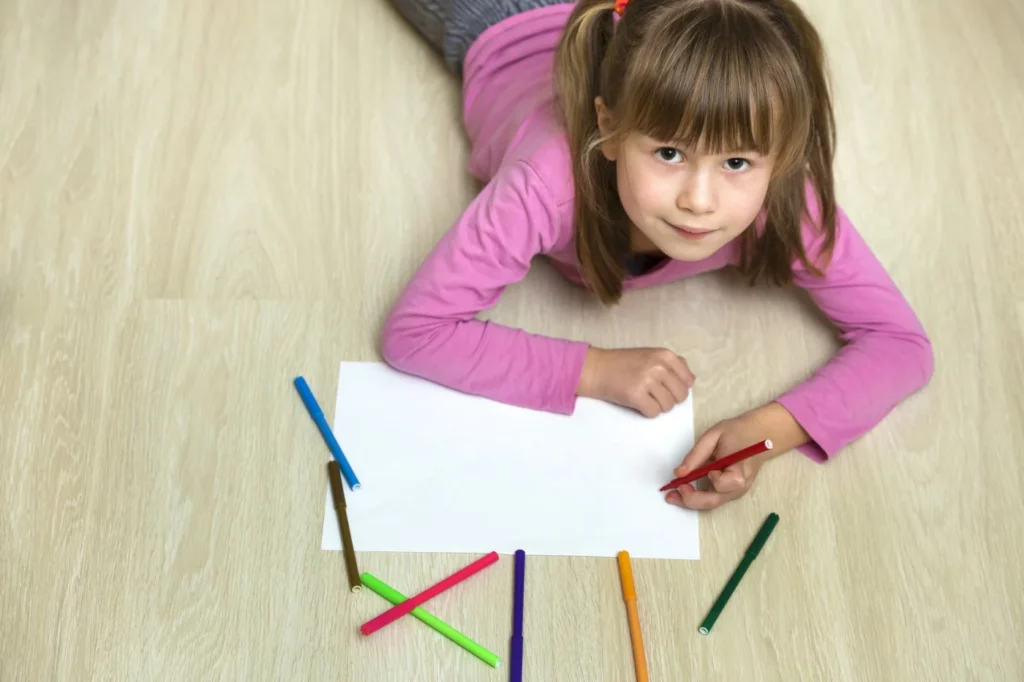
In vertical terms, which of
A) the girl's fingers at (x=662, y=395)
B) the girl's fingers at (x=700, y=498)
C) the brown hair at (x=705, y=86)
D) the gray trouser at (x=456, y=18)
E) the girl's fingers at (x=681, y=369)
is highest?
the brown hair at (x=705, y=86)

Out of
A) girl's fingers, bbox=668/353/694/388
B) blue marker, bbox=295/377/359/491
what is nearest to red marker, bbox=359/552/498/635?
blue marker, bbox=295/377/359/491

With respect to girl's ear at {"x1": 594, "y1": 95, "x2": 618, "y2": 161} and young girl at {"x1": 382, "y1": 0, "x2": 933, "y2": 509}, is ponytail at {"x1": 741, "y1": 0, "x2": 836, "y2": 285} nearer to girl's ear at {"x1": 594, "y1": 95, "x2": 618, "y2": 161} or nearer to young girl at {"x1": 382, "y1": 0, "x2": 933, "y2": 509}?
young girl at {"x1": 382, "y1": 0, "x2": 933, "y2": 509}

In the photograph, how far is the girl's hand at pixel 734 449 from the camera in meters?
0.80

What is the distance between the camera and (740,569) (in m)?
0.80

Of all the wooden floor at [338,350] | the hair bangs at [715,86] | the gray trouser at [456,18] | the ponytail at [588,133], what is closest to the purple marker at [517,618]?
the wooden floor at [338,350]

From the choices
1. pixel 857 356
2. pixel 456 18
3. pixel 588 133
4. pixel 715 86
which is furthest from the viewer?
pixel 456 18

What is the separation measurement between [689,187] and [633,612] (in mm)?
343

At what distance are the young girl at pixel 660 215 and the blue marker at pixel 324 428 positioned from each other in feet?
0.28

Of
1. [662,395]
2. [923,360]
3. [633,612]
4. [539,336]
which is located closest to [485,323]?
[539,336]

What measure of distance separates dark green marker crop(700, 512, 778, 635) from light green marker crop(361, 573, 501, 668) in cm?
17

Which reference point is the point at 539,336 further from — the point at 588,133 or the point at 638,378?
the point at 588,133

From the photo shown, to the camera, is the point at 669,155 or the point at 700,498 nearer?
the point at 669,155

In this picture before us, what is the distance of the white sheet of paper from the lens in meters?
0.81

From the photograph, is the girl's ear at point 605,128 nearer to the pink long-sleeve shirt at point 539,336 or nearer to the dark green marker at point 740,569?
the pink long-sleeve shirt at point 539,336
